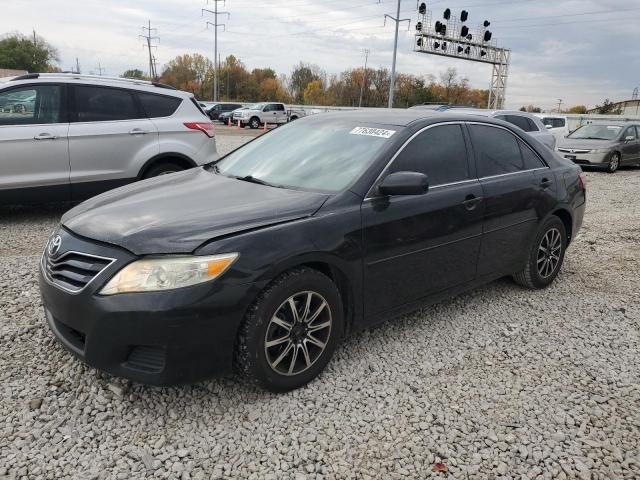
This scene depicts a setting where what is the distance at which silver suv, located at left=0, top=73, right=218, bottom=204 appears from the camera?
612 centimetres

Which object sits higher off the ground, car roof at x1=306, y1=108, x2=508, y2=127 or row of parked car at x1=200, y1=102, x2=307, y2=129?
car roof at x1=306, y1=108, x2=508, y2=127

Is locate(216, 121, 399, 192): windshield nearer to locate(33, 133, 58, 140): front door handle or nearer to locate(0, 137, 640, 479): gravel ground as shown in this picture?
locate(0, 137, 640, 479): gravel ground

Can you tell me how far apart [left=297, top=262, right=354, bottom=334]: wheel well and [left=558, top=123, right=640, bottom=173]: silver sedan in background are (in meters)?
13.9

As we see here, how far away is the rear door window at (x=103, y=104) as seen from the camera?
6.46 metres

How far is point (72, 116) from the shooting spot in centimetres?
641

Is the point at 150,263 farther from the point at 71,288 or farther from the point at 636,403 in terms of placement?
the point at 636,403

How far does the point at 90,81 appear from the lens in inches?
260

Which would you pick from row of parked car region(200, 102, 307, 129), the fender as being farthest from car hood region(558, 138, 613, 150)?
row of parked car region(200, 102, 307, 129)

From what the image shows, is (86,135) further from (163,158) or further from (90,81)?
(163,158)

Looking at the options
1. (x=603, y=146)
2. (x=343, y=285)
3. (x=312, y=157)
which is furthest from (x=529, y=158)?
(x=603, y=146)

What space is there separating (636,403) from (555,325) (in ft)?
3.49

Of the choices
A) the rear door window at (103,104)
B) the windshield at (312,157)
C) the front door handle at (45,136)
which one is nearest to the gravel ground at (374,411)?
the windshield at (312,157)

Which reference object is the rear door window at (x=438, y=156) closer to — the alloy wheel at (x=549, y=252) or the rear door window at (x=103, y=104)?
the alloy wheel at (x=549, y=252)

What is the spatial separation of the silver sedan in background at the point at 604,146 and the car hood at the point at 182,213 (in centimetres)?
1407
